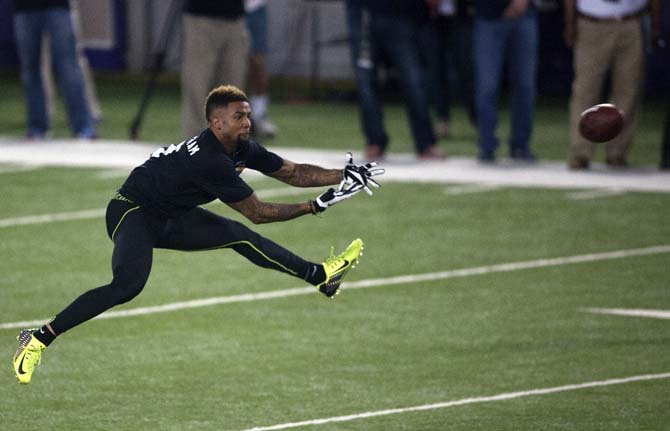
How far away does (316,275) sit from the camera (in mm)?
9000

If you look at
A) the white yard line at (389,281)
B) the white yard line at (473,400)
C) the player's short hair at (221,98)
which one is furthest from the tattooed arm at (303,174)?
the white yard line at (389,281)

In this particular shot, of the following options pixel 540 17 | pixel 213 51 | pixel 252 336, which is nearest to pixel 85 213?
pixel 213 51

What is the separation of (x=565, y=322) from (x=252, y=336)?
205cm

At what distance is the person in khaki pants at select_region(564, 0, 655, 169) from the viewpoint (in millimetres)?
15414

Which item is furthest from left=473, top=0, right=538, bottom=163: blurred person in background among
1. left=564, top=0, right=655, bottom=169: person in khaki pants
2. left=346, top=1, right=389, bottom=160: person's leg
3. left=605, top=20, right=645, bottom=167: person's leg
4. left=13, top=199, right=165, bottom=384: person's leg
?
left=13, top=199, right=165, bottom=384: person's leg

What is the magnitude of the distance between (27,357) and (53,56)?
10.4 meters

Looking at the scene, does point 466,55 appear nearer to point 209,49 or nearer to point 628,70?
point 209,49

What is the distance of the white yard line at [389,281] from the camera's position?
10.4 m

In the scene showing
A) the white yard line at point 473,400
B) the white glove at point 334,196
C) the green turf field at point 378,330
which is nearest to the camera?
the white yard line at point 473,400

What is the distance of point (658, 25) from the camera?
15.4 m

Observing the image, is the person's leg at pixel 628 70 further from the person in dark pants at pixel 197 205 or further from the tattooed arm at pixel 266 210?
the tattooed arm at pixel 266 210

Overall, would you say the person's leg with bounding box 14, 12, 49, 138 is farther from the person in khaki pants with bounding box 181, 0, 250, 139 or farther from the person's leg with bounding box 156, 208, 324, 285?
the person's leg with bounding box 156, 208, 324, 285

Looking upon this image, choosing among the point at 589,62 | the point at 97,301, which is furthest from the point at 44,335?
the point at 589,62

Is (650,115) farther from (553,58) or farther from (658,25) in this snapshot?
(658,25)
